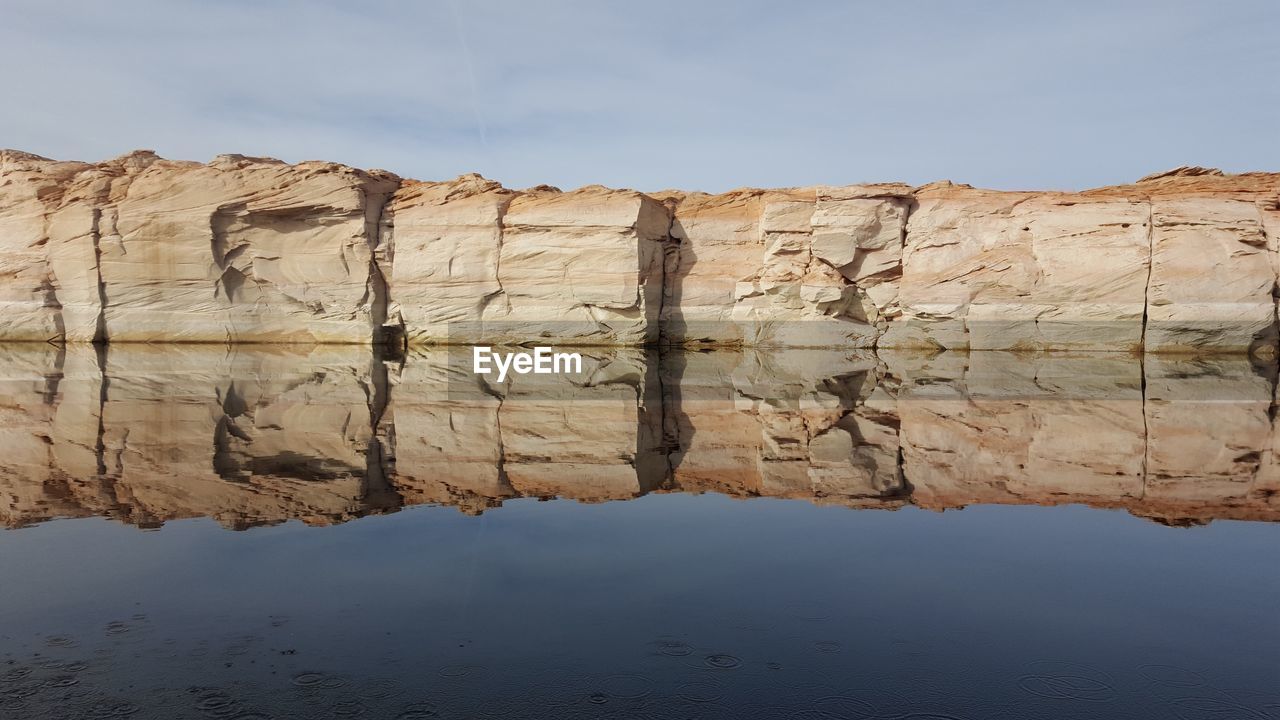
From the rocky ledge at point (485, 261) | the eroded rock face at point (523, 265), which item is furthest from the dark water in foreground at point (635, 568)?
the eroded rock face at point (523, 265)

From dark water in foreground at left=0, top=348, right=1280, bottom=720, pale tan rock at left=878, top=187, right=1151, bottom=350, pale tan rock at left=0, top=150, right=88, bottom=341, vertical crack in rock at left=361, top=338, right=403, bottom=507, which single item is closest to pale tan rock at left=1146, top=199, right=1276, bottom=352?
pale tan rock at left=878, top=187, right=1151, bottom=350

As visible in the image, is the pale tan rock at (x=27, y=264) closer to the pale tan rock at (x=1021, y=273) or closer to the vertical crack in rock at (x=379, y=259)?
the vertical crack in rock at (x=379, y=259)

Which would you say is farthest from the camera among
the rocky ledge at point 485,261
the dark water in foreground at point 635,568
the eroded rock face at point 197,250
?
the eroded rock face at point 197,250

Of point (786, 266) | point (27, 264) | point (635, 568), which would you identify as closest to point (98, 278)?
point (27, 264)

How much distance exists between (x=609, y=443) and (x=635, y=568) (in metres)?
3.33

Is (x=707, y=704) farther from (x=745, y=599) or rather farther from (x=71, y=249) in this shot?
(x=71, y=249)

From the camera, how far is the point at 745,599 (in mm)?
3398

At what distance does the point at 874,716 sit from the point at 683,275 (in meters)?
21.6

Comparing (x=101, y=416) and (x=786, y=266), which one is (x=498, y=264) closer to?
(x=786, y=266)

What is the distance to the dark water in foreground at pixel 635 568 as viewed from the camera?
2611mm

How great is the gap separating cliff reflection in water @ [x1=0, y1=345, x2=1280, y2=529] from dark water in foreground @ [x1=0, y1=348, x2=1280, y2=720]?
0.05 m

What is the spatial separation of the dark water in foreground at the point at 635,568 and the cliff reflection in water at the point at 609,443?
0.16 feet

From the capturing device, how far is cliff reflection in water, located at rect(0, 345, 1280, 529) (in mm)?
5152

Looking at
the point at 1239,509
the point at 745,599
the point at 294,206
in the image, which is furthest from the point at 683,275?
the point at 745,599
